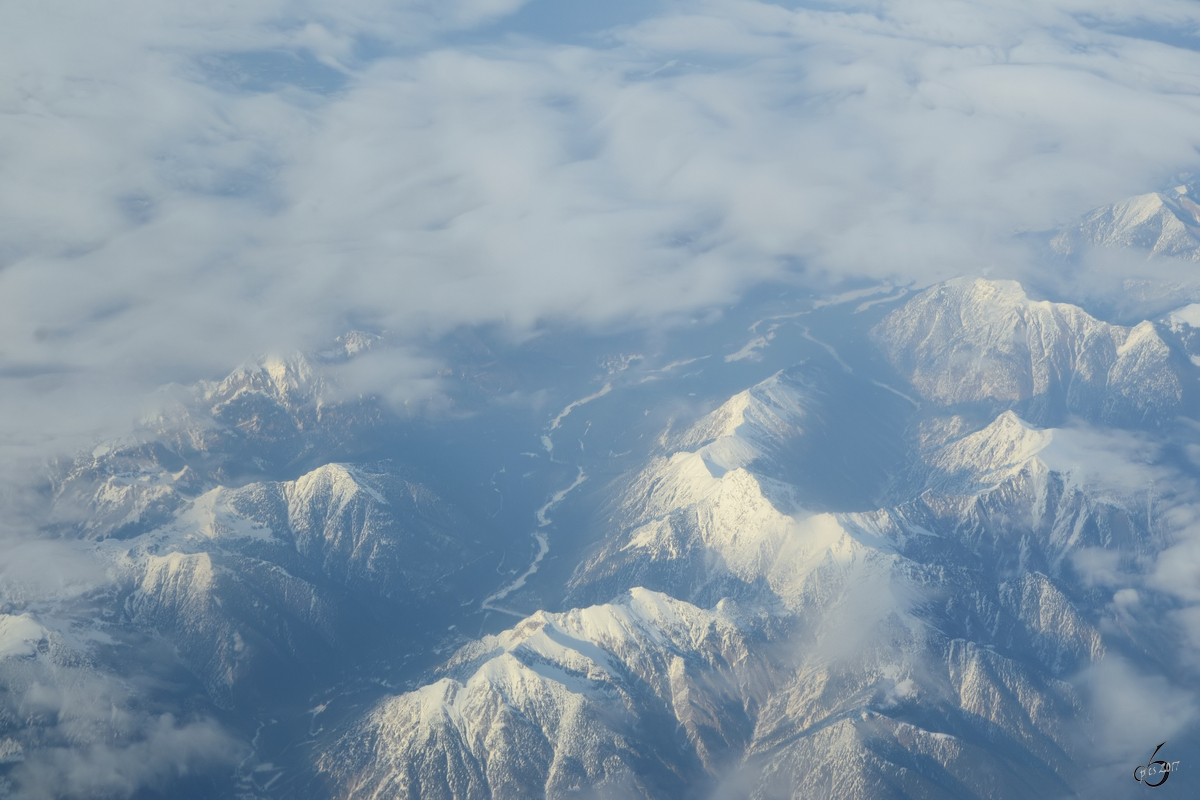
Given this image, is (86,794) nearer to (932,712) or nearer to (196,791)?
(196,791)

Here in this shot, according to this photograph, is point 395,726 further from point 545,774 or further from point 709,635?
point 709,635

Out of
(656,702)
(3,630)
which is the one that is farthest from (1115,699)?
(3,630)

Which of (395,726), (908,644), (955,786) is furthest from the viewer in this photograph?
(908,644)

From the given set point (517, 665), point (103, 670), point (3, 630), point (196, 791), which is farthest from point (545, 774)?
point (3, 630)

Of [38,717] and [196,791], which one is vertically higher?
[38,717]

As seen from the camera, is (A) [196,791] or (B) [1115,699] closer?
(A) [196,791]

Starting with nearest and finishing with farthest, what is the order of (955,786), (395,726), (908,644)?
(955,786)
(395,726)
(908,644)
